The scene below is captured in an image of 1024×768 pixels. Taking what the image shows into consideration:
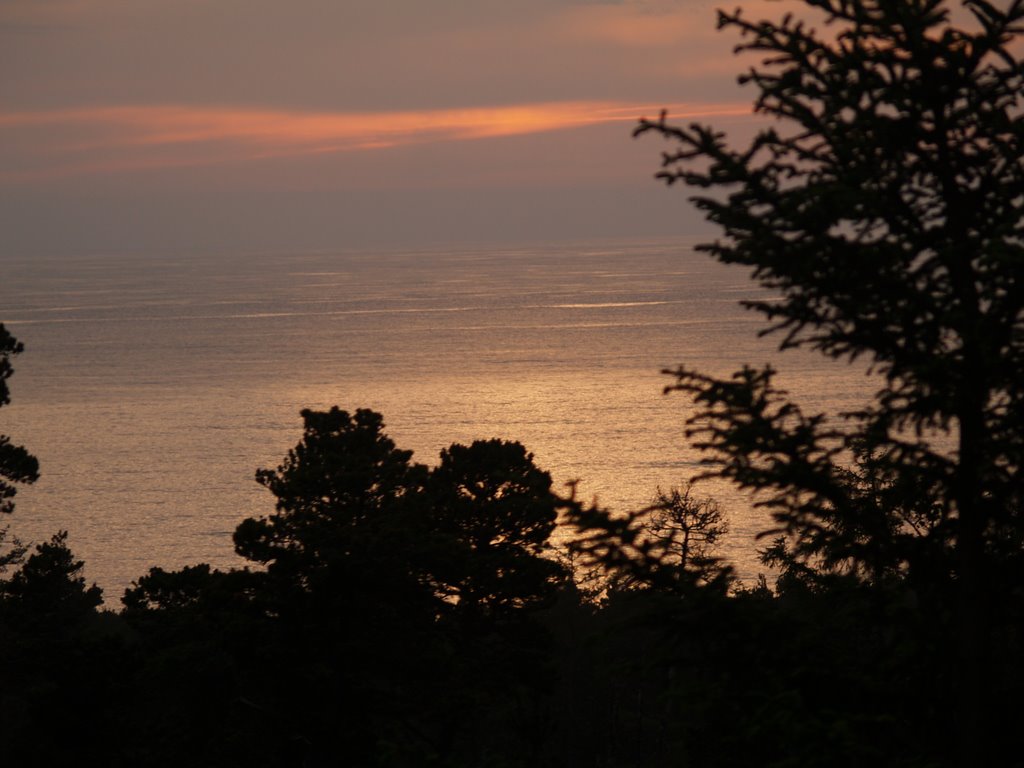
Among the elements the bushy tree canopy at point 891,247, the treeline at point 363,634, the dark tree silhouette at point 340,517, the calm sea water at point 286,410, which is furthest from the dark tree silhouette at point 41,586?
the bushy tree canopy at point 891,247

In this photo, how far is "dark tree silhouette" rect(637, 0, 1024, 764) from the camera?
9078mm

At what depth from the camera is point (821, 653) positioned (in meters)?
9.24

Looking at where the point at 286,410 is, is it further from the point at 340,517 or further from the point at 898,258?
the point at 898,258

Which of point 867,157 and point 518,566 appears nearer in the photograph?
point 867,157

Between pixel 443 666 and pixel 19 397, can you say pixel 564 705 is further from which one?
pixel 19 397

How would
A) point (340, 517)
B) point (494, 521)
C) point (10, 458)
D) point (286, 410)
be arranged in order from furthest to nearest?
point (286, 410)
point (10, 458)
point (494, 521)
point (340, 517)

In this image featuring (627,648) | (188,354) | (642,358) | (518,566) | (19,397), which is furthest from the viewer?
(188,354)

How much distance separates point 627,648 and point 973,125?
40.6 metres

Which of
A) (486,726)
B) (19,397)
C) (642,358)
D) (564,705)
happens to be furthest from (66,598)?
(642,358)

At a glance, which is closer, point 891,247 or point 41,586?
point 891,247

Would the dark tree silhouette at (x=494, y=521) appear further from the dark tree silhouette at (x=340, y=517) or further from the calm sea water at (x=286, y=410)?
the calm sea water at (x=286, y=410)

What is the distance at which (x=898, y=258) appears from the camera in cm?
912

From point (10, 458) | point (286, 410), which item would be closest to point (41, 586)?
point (10, 458)

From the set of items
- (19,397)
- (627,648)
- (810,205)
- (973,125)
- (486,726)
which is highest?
(19,397)
